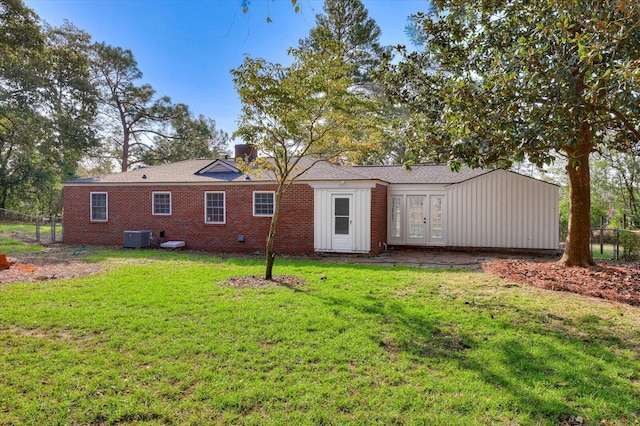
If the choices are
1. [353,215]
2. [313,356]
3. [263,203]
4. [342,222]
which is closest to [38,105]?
[263,203]

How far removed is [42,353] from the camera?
13.3 ft

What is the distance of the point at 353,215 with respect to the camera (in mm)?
12516

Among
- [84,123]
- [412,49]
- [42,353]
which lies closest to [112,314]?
[42,353]

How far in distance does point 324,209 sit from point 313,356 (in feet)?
29.2

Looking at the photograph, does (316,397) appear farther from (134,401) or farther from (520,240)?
(520,240)

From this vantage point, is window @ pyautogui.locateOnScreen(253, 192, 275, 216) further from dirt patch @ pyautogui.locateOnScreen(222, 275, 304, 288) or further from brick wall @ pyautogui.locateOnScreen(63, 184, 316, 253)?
dirt patch @ pyautogui.locateOnScreen(222, 275, 304, 288)

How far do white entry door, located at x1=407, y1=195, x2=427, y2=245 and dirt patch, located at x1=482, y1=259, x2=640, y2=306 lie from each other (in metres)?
4.12

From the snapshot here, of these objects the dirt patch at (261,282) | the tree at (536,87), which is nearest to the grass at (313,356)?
the dirt patch at (261,282)

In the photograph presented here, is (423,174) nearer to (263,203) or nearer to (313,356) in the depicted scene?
(263,203)

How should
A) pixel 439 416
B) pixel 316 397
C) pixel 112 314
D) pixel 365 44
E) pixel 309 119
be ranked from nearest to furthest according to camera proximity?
pixel 439 416 < pixel 316 397 < pixel 112 314 < pixel 309 119 < pixel 365 44

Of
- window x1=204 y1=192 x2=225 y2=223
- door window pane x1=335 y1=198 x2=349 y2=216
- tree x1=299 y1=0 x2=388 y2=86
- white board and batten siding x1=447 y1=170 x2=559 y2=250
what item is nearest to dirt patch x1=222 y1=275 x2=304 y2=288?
door window pane x1=335 y1=198 x2=349 y2=216

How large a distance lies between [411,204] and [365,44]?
12.6m

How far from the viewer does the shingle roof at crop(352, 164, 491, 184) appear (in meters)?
14.3

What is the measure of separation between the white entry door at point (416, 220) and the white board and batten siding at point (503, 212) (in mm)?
901
